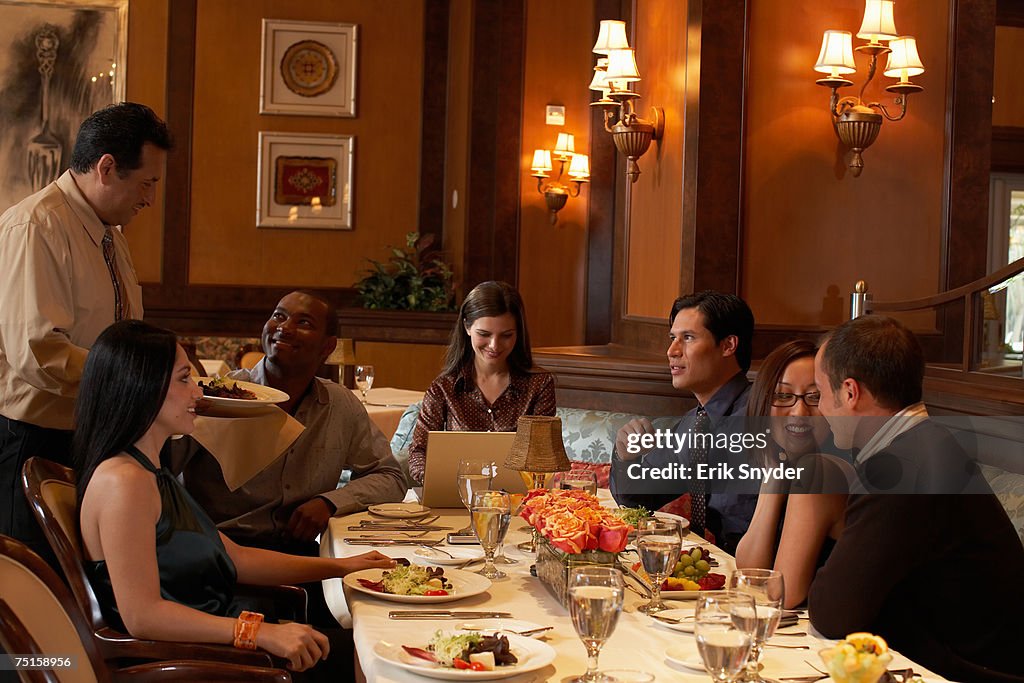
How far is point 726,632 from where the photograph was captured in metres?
1.38

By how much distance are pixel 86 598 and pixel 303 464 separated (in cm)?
116

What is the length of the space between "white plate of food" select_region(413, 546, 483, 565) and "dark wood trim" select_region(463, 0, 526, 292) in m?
5.67

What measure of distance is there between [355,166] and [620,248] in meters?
3.61

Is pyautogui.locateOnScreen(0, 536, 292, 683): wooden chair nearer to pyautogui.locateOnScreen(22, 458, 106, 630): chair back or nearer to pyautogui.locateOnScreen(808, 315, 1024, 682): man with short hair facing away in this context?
pyautogui.locateOnScreen(22, 458, 106, 630): chair back

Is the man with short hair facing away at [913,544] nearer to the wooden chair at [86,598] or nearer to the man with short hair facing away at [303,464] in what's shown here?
the wooden chair at [86,598]

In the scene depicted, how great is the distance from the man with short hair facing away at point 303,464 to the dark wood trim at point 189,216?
19.2ft

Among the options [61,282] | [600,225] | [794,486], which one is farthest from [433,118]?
[794,486]

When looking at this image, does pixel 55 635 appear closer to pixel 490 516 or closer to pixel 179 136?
pixel 490 516

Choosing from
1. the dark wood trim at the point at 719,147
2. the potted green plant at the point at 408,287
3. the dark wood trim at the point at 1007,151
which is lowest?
the potted green plant at the point at 408,287

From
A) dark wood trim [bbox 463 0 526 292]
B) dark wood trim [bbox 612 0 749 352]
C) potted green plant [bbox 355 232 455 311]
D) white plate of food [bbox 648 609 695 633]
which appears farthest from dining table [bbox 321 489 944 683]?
potted green plant [bbox 355 232 455 311]

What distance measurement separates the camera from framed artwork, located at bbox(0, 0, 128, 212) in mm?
9195

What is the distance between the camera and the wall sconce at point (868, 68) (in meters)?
4.72

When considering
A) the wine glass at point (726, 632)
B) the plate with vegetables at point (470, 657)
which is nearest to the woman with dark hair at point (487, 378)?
the plate with vegetables at point (470, 657)

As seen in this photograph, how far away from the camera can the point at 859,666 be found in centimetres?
128
